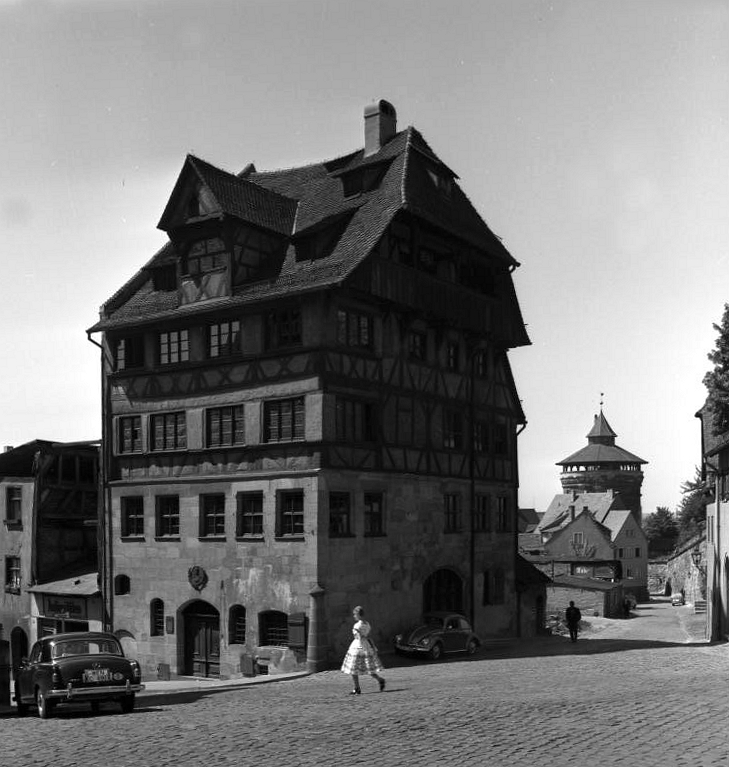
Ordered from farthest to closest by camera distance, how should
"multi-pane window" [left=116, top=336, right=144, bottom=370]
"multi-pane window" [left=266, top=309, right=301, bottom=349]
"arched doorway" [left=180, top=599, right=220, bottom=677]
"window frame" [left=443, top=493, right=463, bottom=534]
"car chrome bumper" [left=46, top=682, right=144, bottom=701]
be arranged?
1. "window frame" [left=443, top=493, right=463, bottom=534]
2. "multi-pane window" [left=116, top=336, right=144, bottom=370]
3. "arched doorway" [left=180, top=599, right=220, bottom=677]
4. "multi-pane window" [left=266, top=309, right=301, bottom=349]
5. "car chrome bumper" [left=46, top=682, right=144, bottom=701]

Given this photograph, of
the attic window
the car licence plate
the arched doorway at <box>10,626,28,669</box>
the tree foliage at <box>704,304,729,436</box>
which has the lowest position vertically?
the arched doorway at <box>10,626,28,669</box>

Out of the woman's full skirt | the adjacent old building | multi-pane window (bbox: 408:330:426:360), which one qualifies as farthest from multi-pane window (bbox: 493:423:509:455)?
the woman's full skirt

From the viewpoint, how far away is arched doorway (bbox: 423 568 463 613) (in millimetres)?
35969

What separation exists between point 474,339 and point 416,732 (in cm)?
2521

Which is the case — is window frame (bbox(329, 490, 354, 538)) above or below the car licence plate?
above

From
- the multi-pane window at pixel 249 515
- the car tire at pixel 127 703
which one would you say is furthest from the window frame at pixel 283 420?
the car tire at pixel 127 703

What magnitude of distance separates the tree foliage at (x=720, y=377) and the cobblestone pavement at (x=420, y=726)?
59.9 ft

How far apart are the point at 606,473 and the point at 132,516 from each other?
80863 mm

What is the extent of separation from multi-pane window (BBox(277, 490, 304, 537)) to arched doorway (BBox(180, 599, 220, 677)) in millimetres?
4216

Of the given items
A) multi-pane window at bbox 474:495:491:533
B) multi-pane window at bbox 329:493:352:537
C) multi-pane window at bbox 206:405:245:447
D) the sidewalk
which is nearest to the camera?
the sidewalk

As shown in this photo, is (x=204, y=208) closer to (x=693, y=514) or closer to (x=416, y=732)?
(x=416, y=732)

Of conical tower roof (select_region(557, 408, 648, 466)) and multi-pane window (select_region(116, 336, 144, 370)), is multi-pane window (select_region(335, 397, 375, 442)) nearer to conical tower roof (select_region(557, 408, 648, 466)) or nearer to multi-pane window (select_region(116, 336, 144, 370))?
multi-pane window (select_region(116, 336, 144, 370))

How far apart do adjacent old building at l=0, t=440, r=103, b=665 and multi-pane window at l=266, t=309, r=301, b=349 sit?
11993mm

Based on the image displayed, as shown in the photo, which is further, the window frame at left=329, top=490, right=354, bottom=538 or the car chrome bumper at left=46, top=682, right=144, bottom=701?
the window frame at left=329, top=490, right=354, bottom=538
